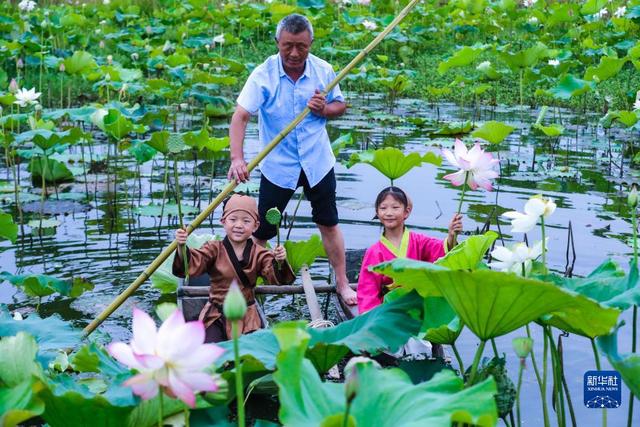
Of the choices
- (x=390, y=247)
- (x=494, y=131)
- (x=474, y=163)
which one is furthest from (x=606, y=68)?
(x=474, y=163)

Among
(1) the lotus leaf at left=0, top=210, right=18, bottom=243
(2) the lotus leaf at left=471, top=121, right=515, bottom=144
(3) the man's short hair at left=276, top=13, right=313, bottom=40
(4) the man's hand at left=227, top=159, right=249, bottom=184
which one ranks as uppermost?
(3) the man's short hair at left=276, top=13, right=313, bottom=40

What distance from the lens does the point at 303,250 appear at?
→ 191 inches

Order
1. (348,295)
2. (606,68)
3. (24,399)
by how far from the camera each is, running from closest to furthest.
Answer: (24,399) < (348,295) < (606,68)

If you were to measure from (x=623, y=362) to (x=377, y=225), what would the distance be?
4.16 m

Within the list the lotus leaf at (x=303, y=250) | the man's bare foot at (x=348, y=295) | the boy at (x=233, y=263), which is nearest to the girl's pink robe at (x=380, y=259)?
the man's bare foot at (x=348, y=295)

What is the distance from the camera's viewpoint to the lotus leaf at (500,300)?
2.08 metres

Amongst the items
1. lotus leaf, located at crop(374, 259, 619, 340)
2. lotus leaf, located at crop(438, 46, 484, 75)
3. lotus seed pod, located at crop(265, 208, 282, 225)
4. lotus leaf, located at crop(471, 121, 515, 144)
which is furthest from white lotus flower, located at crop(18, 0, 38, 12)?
lotus leaf, located at crop(374, 259, 619, 340)

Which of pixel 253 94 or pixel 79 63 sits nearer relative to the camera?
pixel 253 94

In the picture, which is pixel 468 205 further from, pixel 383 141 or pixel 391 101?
pixel 391 101

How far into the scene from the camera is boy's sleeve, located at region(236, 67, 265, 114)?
4355mm

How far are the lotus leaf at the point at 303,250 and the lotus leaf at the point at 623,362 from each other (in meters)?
2.66

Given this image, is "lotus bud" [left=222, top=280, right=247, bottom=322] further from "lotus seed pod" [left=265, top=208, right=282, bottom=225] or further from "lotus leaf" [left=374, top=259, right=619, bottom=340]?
"lotus seed pod" [left=265, top=208, right=282, bottom=225]

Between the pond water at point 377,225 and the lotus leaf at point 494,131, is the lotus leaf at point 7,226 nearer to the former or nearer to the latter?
the pond water at point 377,225

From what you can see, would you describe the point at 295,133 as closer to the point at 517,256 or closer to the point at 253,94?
the point at 253,94
